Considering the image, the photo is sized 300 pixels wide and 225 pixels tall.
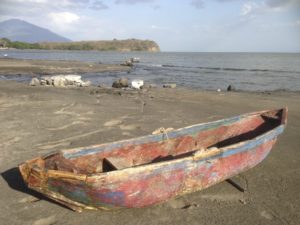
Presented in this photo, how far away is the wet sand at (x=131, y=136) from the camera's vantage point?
4.50 meters

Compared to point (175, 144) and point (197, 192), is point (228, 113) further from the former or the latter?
point (197, 192)

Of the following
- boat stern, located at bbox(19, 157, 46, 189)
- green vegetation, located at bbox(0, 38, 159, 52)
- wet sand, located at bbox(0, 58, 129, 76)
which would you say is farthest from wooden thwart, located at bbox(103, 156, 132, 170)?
green vegetation, located at bbox(0, 38, 159, 52)

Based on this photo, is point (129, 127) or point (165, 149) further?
point (129, 127)

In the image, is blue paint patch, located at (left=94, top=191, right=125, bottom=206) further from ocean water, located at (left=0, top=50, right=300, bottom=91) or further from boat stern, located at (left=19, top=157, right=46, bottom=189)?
ocean water, located at (left=0, top=50, right=300, bottom=91)

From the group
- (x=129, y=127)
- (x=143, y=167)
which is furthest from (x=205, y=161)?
(x=129, y=127)

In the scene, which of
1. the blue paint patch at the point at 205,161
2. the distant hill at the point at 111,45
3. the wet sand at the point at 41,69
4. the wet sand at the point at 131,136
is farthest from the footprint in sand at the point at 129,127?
the distant hill at the point at 111,45

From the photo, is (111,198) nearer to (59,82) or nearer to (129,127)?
(129,127)

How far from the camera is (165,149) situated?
6.04m

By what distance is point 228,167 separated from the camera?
5.25 metres

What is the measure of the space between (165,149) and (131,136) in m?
2.33

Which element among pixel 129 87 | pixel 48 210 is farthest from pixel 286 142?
pixel 129 87

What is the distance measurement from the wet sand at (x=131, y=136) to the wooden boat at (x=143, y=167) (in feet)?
0.83

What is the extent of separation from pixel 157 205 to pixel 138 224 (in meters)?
0.52

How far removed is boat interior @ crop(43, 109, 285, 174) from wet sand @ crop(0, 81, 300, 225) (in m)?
0.65
